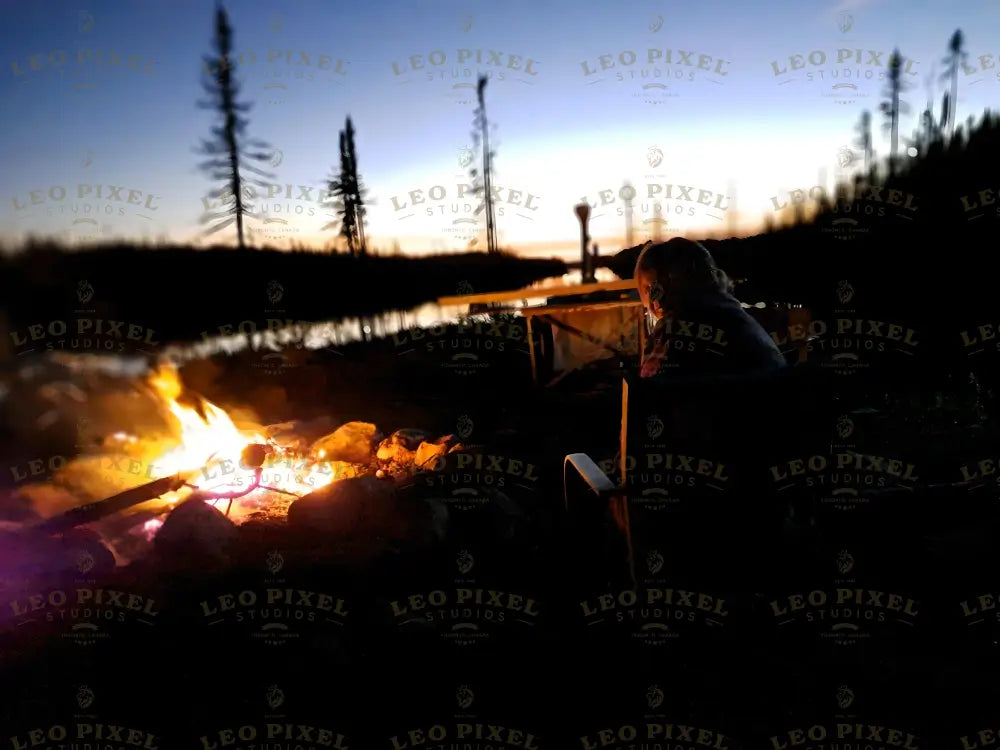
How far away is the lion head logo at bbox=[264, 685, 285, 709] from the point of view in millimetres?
3135

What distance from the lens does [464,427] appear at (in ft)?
27.9

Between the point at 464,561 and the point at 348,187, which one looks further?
the point at 348,187

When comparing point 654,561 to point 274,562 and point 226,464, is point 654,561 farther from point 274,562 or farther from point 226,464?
point 226,464

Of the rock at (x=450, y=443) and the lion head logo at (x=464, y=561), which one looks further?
the rock at (x=450, y=443)

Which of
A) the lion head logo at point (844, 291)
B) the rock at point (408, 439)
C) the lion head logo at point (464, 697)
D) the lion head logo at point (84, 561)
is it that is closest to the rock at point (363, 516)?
the lion head logo at point (84, 561)

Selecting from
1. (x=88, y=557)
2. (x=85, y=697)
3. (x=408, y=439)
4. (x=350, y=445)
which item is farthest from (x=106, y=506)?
(x=408, y=439)

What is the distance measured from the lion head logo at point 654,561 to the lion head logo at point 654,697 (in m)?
0.58

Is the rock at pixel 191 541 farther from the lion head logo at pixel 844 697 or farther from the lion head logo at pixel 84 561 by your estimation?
the lion head logo at pixel 844 697

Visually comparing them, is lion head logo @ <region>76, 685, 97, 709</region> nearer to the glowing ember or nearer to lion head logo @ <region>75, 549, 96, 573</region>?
lion head logo @ <region>75, 549, 96, 573</region>

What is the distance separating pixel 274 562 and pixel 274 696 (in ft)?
3.80

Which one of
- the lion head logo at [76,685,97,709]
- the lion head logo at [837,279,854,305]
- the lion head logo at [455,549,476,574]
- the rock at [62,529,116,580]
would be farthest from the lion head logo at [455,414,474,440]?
the lion head logo at [837,279,854,305]

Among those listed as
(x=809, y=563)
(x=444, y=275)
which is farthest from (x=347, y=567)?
(x=444, y=275)

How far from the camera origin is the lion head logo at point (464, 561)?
4.34m

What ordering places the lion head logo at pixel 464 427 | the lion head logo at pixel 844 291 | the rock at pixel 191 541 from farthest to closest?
the lion head logo at pixel 844 291, the lion head logo at pixel 464 427, the rock at pixel 191 541
